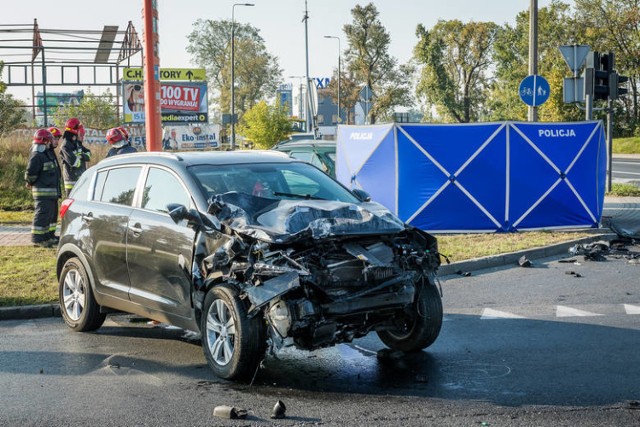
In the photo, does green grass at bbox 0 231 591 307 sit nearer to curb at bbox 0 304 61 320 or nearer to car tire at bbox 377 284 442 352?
curb at bbox 0 304 61 320

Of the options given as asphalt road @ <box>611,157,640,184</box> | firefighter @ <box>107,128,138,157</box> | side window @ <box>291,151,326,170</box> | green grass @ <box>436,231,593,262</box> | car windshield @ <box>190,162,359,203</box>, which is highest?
firefighter @ <box>107,128,138,157</box>

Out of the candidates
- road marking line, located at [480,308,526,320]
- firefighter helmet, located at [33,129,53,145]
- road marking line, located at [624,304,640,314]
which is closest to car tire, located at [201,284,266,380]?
road marking line, located at [480,308,526,320]

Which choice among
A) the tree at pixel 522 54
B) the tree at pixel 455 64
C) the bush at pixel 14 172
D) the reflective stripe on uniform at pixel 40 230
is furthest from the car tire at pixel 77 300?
the tree at pixel 455 64

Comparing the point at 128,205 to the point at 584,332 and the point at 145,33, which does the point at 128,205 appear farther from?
the point at 145,33

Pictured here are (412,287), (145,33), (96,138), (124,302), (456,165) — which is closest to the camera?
(412,287)

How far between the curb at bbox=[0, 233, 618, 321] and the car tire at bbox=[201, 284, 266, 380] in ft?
11.1

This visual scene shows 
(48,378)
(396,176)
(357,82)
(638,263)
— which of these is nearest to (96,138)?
(396,176)

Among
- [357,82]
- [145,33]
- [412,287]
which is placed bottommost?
[412,287]

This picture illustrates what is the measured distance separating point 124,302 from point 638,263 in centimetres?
750

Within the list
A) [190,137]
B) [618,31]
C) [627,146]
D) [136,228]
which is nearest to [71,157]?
A: [136,228]

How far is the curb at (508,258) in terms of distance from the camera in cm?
1154

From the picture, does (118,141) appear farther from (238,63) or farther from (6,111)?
(238,63)

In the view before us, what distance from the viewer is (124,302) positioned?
7.57m

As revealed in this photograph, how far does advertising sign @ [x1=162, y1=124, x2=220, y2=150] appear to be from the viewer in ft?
138
